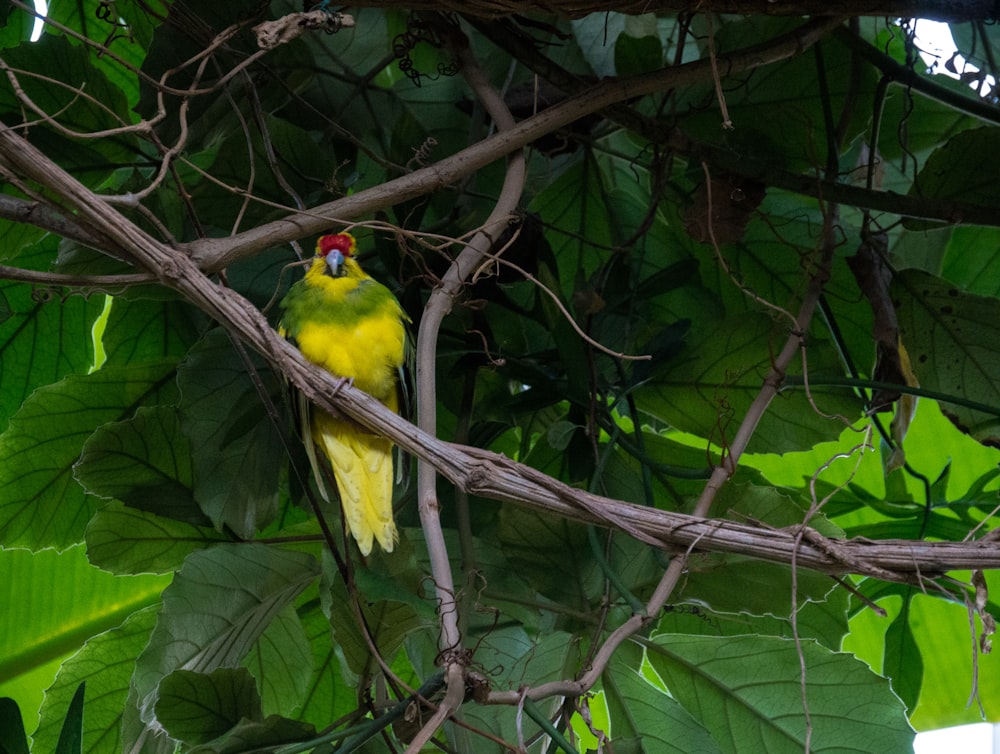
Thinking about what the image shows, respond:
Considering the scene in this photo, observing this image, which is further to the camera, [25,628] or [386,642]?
[25,628]

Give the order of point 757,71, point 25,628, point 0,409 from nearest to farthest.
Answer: point 757,71
point 0,409
point 25,628

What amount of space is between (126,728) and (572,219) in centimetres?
79

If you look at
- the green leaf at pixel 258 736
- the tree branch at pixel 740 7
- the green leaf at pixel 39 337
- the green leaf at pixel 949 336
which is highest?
the tree branch at pixel 740 7

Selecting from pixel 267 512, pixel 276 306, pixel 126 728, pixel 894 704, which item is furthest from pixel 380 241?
pixel 894 704

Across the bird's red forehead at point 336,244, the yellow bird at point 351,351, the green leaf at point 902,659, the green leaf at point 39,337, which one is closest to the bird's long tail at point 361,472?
the yellow bird at point 351,351

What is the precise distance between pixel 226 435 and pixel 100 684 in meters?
0.33

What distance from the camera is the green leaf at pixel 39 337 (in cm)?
123

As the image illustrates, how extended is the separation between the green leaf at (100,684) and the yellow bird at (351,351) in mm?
302

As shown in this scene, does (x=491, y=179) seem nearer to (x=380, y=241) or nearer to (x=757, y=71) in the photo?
(x=380, y=241)

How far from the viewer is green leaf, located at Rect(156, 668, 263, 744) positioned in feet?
2.68

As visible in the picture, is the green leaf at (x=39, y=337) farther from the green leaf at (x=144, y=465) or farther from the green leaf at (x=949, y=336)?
the green leaf at (x=949, y=336)

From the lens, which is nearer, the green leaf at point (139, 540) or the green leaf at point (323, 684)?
the green leaf at point (139, 540)

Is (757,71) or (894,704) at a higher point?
(757,71)

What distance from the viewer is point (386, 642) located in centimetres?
84
